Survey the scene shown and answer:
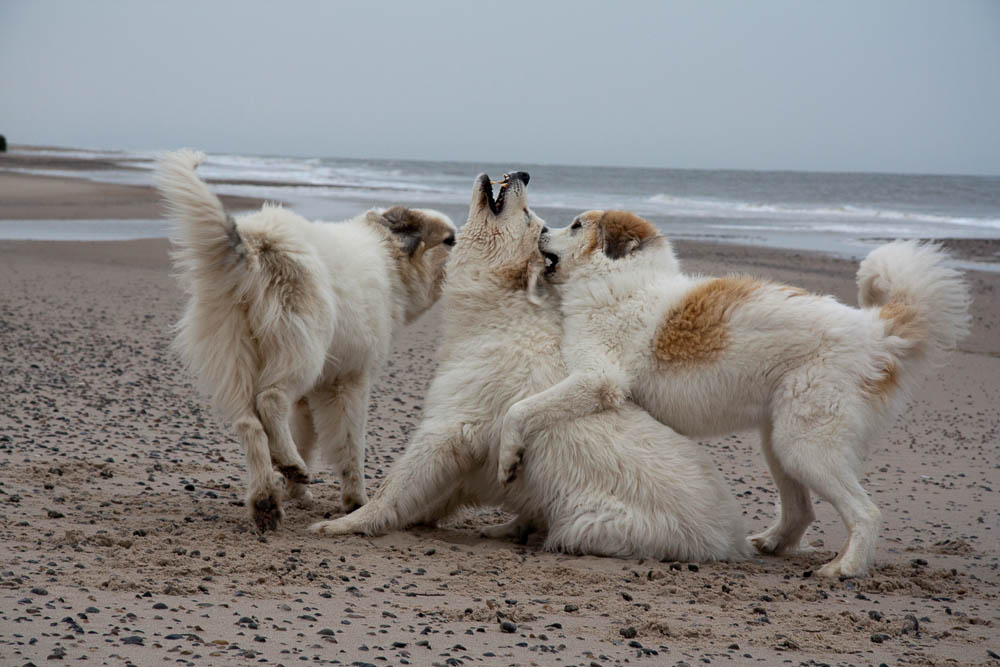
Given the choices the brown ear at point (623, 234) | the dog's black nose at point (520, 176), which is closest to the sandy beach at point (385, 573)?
the brown ear at point (623, 234)

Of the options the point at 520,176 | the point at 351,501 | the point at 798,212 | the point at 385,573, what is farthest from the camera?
the point at 798,212

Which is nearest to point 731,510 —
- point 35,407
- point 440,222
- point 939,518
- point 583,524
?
point 583,524

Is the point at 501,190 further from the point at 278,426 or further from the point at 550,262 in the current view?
the point at 278,426

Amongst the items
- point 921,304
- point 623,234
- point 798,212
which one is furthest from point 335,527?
point 798,212

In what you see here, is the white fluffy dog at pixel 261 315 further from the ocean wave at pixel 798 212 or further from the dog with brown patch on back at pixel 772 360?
the ocean wave at pixel 798 212

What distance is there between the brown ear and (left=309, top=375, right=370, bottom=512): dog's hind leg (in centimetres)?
145

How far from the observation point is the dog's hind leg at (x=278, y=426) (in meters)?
4.49

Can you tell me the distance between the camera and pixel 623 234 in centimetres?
514

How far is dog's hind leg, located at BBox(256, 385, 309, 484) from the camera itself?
4.49 metres

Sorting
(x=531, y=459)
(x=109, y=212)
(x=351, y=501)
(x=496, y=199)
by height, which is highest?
(x=496, y=199)

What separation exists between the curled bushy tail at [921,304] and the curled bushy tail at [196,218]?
3.03m

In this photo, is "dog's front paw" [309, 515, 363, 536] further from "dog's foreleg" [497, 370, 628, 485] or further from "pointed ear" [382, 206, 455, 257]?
"pointed ear" [382, 206, 455, 257]

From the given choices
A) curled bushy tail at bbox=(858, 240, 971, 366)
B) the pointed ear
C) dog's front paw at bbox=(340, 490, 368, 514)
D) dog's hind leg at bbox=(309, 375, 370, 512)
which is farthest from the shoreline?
curled bushy tail at bbox=(858, 240, 971, 366)

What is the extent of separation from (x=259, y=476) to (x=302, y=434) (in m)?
1.23
